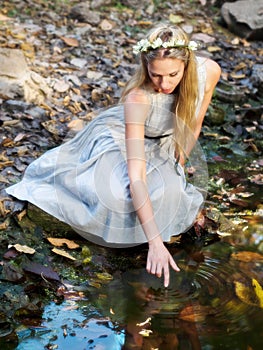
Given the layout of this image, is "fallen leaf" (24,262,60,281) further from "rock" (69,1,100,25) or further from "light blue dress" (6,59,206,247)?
"rock" (69,1,100,25)

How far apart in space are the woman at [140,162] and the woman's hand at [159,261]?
37mm

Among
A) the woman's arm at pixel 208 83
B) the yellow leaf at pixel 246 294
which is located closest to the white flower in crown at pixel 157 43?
the woman's arm at pixel 208 83

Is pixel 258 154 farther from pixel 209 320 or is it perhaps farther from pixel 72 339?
→ pixel 72 339

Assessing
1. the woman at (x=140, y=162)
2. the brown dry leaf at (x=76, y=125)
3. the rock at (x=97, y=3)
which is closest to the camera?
the woman at (x=140, y=162)

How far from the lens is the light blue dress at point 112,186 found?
311cm

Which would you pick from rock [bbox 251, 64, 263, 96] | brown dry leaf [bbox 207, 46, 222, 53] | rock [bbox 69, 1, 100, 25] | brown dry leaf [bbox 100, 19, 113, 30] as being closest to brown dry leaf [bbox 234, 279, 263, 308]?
rock [bbox 251, 64, 263, 96]

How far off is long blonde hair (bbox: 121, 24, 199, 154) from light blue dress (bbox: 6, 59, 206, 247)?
2.2 inches

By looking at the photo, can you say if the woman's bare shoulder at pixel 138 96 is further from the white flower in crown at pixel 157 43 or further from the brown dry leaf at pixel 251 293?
the brown dry leaf at pixel 251 293

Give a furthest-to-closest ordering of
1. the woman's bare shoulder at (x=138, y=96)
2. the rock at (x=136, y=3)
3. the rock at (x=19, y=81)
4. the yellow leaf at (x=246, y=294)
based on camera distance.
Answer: the rock at (x=136, y=3)
the rock at (x=19, y=81)
the woman's bare shoulder at (x=138, y=96)
the yellow leaf at (x=246, y=294)

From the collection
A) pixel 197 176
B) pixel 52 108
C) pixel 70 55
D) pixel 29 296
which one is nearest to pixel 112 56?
pixel 70 55

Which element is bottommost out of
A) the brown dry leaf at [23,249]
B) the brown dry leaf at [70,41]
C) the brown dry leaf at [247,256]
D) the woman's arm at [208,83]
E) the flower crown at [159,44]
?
the brown dry leaf at [247,256]

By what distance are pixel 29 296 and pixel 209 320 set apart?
2.72ft

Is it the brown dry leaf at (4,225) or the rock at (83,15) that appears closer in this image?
the brown dry leaf at (4,225)

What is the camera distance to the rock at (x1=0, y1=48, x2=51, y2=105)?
15.2 ft
